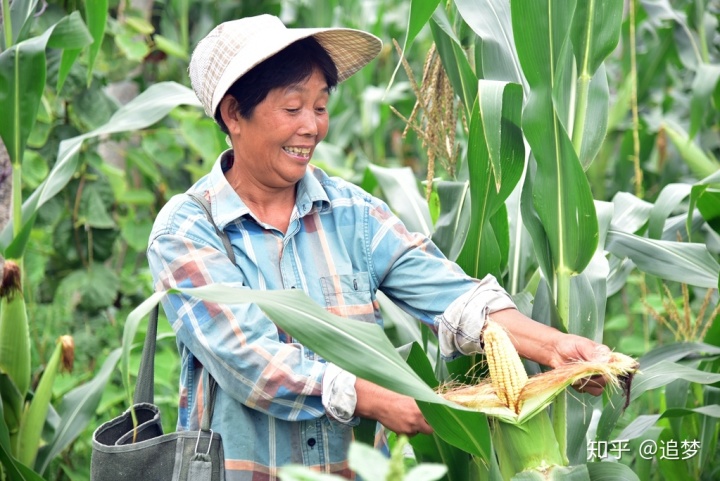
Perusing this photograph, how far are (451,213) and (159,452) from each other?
3.06 ft

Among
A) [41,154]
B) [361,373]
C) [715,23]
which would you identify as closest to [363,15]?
[715,23]

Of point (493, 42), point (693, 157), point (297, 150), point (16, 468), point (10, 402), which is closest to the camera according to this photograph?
point (297, 150)

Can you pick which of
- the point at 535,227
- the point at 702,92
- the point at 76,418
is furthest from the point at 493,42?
the point at 702,92

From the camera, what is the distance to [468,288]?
6.81ft

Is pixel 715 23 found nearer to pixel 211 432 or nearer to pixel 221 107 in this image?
pixel 221 107

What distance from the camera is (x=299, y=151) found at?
6.77 feet

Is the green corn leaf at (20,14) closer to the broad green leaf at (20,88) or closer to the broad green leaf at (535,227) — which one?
the broad green leaf at (20,88)

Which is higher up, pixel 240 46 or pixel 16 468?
pixel 240 46

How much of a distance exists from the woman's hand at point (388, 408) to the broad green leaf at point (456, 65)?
2.66 feet

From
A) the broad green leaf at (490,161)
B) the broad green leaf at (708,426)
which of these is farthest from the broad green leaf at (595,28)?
the broad green leaf at (708,426)

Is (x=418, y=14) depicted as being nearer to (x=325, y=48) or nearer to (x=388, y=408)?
(x=325, y=48)

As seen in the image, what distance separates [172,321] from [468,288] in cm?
63

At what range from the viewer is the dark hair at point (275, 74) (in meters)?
2.04

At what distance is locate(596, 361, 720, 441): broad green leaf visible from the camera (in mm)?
2295
